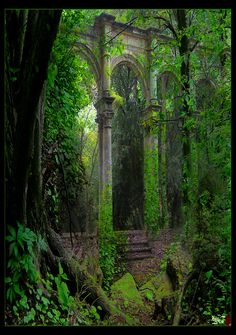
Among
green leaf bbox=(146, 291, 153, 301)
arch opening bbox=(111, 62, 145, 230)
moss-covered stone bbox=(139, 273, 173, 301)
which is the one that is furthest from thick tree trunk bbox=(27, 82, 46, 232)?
arch opening bbox=(111, 62, 145, 230)

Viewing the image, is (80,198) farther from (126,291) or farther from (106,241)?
(126,291)

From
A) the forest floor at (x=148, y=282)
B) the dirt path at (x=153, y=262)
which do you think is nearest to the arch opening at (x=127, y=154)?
the dirt path at (x=153, y=262)

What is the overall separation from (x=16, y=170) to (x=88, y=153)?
1181cm

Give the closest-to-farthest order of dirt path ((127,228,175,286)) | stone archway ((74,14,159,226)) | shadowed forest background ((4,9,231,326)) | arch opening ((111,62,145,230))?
shadowed forest background ((4,9,231,326))
dirt path ((127,228,175,286))
stone archway ((74,14,159,226))
arch opening ((111,62,145,230))

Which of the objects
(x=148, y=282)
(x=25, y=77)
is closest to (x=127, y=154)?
(x=148, y=282)

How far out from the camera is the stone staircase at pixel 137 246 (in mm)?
9795

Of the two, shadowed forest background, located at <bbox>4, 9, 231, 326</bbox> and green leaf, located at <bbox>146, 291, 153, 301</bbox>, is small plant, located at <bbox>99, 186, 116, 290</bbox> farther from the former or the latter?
green leaf, located at <bbox>146, 291, 153, 301</bbox>

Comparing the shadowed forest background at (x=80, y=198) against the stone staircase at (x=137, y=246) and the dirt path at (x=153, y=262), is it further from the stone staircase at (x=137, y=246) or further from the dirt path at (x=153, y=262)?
the stone staircase at (x=137, y=246)

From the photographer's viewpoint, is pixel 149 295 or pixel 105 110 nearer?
pixel 149 295

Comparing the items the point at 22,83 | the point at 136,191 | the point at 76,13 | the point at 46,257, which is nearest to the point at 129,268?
the point at 136,191

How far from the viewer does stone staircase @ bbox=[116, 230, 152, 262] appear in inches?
386

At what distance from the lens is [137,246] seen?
33.9ft

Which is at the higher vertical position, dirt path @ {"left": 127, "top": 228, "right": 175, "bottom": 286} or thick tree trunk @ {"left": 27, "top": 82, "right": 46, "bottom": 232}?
thick tree trunk @ {"left": 27, "top": 82, "right": 46, "bottom": 232}
